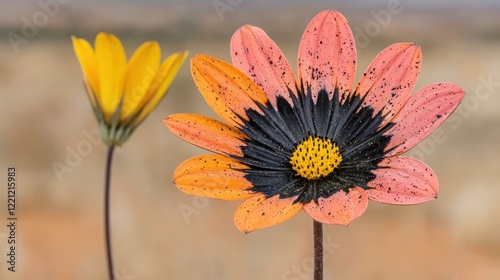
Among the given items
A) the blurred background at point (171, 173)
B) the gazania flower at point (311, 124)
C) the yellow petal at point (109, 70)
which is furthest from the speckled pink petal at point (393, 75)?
the blurred background at point (171, 173)

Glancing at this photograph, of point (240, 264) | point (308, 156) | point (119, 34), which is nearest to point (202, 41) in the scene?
point (119, 34)

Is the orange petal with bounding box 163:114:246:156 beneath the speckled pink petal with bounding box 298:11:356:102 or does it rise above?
beneath

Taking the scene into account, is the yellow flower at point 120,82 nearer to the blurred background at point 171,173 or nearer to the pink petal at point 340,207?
the pink petal at point 340,207
